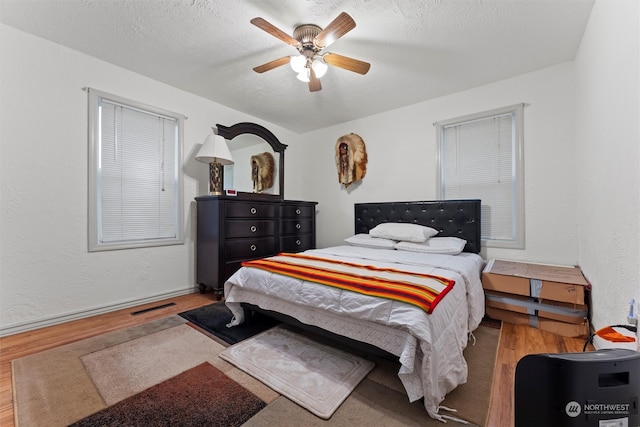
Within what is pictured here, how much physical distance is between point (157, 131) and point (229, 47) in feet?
4.45

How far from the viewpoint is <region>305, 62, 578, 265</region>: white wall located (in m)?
2.50

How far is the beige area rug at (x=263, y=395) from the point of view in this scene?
1.22m

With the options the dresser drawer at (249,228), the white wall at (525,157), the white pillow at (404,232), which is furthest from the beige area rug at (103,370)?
the white wall at (525,157)

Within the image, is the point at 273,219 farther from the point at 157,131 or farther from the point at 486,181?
the point at 486,181

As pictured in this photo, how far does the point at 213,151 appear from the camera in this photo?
9.87 ft

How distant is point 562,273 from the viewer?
2.26 meters

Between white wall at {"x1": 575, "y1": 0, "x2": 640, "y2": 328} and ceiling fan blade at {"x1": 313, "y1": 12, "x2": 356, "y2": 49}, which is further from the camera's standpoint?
ceiling fan blade at {"x1": 313, "y1": 12, "x2": 356, "y2": 49}

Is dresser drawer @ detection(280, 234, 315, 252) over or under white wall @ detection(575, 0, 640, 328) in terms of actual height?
under

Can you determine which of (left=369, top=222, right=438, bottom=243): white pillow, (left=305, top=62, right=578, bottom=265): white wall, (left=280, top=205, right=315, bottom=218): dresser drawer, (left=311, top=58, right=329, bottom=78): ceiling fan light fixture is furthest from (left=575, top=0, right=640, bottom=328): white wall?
(left=280, top=205, right=315, bottom=218): dresser drawer

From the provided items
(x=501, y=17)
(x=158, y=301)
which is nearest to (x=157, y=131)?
(x=158, y=301)

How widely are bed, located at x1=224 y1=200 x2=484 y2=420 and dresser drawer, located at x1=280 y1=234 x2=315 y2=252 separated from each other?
1.19 meters

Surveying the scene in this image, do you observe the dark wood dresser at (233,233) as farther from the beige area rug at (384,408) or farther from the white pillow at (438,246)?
the beige area rug at (384,408)
